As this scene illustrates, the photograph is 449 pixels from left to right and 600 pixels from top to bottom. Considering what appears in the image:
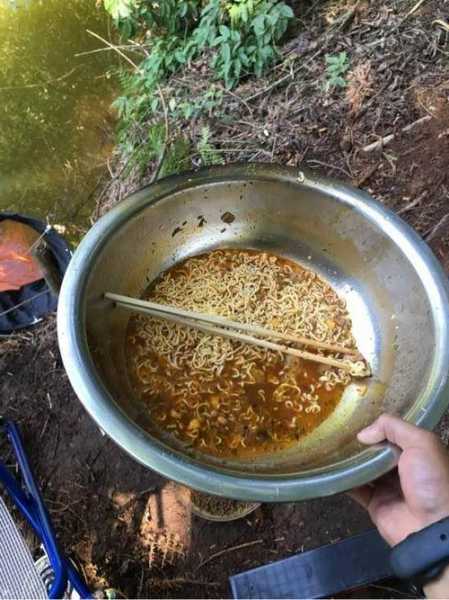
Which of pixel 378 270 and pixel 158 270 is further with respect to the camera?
pixel 158 270

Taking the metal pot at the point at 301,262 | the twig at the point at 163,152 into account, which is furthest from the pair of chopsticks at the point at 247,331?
the twig at the point at 163,152

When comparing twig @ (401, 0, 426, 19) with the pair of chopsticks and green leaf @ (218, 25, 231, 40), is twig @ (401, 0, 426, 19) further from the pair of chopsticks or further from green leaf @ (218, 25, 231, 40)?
the pair of chopsticks

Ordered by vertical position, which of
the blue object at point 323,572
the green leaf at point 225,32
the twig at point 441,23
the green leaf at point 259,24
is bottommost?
the blue object at point 323,572

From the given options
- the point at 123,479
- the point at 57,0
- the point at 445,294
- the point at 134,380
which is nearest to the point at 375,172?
the point at 445,294

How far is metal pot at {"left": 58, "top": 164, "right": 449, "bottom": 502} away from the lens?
1.95 m

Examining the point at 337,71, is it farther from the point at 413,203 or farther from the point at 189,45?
the point at 189,45

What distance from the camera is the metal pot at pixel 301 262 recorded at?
1947mm

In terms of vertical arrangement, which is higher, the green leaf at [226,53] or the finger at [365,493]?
the green leaf at [226,53]

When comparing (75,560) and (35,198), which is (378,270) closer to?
(75,560)

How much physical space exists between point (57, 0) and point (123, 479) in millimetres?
6957

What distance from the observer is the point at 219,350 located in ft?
9.07

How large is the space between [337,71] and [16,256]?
3.28 metres

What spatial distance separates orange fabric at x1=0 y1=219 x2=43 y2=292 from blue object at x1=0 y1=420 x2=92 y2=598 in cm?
139

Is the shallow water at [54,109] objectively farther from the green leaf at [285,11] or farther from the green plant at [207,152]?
the green leaf at [285,11]
